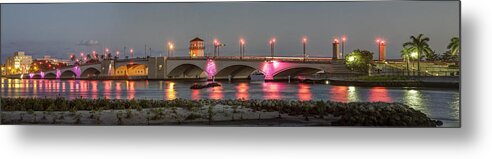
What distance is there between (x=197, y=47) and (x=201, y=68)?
8.4 inches

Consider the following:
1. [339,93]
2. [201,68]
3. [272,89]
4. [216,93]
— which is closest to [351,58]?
[339,93]

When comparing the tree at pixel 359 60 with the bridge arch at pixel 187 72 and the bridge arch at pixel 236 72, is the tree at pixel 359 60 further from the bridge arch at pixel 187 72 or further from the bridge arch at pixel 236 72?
the bridge arch at pixel 187 72

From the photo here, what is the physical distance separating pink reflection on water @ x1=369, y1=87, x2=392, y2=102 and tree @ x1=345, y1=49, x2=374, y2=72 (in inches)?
7.5

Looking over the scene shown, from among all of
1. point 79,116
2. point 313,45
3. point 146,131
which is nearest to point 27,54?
point 79,116

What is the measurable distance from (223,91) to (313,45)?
76 centimetres

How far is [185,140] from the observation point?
4.86m

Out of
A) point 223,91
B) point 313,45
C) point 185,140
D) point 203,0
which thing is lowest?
point 185,140

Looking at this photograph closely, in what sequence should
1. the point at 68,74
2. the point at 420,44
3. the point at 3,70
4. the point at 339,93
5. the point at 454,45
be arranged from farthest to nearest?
the point at 68,74, the point at 3,70, the point at 339,93, the point at 420,44, the point at 454,45

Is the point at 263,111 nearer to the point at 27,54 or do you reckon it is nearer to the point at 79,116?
the point at 79,116

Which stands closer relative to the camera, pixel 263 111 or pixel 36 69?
pixel 263 111

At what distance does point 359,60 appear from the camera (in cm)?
488

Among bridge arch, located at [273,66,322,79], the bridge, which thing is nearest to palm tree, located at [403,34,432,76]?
the bridge

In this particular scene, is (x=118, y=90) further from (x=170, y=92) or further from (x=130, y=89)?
(x=170, y=92)

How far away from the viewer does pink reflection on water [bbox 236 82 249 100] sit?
484 centimetres
